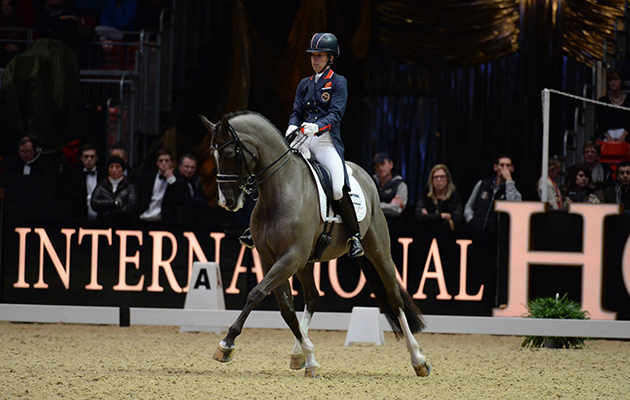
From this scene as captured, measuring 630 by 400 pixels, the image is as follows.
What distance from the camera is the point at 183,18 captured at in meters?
12.6

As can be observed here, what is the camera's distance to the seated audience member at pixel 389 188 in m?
9.60

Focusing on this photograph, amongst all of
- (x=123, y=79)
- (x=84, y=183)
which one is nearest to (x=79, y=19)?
(x=123, y=79)

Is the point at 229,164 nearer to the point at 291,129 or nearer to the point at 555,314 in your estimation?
the point at 291,129

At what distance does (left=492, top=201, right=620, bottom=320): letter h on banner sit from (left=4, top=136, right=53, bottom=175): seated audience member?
5220 mm

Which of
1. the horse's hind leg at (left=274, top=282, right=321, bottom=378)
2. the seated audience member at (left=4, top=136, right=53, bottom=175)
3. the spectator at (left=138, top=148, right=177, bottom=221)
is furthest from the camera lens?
the seated audience member at (left=4, top=136, right=53, bottom=175)

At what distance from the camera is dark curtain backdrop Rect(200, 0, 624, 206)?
38.9 feet

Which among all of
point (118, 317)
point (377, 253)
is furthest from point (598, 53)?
point (118, 317)

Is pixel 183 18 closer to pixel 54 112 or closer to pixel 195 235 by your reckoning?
pixel 54 112

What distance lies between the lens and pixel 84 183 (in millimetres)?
10000

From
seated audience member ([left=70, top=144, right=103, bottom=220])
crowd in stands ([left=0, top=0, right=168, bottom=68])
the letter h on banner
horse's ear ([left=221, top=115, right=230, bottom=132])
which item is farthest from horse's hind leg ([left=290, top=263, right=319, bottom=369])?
crowd in stands ([left=0, top=0, right=168, bottom=68])

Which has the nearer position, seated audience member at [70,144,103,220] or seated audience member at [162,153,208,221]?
seated audience member at [162,153,208,221]

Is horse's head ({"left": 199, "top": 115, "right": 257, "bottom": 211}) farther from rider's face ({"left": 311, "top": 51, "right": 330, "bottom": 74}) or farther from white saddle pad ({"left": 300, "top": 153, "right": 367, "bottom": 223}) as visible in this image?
rider's face ({"left": 311, "top": 51, "right": 330, "bottom": 74})

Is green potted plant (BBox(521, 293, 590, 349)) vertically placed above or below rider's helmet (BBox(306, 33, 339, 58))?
below

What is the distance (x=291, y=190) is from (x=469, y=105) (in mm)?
6648
